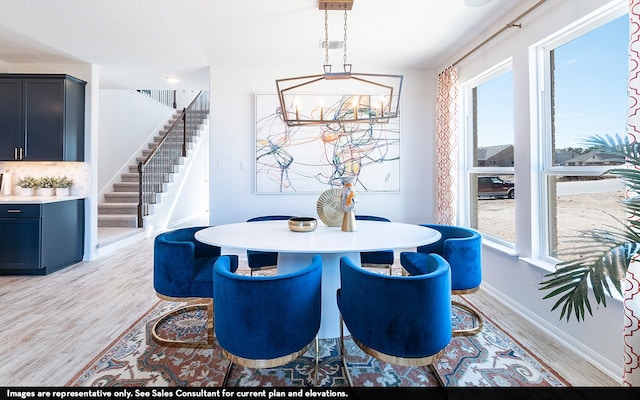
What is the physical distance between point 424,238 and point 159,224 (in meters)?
5.80

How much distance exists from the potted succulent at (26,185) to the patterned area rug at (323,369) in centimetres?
314

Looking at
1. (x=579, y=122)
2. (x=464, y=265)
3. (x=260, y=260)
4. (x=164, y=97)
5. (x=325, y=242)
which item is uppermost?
(x=164, y=97)

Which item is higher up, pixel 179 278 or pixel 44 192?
pixel 44 192

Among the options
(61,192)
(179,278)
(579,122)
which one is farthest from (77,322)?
(579,122)

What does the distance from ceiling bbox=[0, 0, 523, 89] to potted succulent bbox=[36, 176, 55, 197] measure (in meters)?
1.56

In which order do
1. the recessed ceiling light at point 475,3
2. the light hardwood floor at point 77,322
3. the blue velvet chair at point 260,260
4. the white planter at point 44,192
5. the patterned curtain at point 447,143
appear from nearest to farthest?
the light hardwood floor at point 77,322 < the recessed ceiling light at point 475,3 < the blue velvet chair at point 260,260 < the patterned curtain at point 447,143 < the white planter at point 44,192

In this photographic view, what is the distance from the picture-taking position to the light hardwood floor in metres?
1.87

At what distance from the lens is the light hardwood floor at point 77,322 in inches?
73.7

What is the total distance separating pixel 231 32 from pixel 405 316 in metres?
3.22

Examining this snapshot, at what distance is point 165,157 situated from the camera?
6.95 metres

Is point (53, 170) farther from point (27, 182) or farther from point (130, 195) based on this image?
point (130, 195)

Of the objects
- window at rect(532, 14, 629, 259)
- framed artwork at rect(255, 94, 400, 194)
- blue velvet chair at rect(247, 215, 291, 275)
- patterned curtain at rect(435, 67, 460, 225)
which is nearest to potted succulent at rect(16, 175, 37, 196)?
framed artwork at rect(255, 94, 400, 194)

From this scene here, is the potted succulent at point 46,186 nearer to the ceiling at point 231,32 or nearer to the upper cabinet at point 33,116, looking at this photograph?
the upper cabinet at point 33,116

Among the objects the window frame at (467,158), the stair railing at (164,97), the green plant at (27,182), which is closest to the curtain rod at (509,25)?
the window frame at (467,158)
